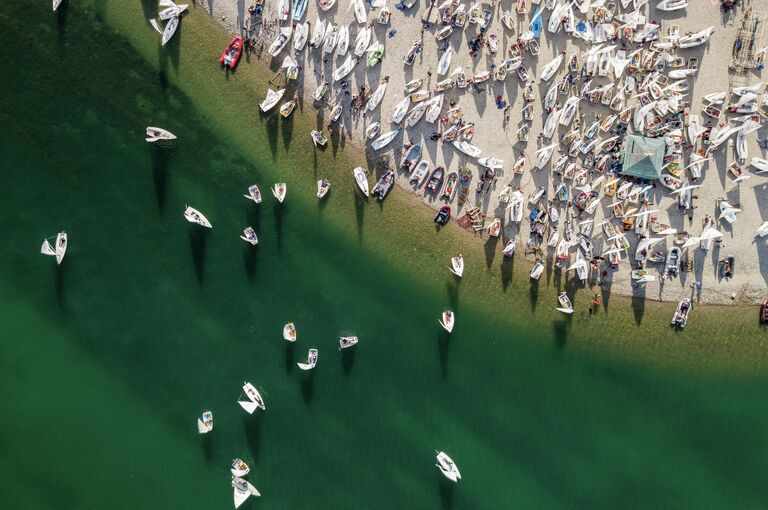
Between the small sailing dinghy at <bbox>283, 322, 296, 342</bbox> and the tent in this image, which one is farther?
the small sailing dinghy at <bbox>283, 322, 296, 342</bbox>

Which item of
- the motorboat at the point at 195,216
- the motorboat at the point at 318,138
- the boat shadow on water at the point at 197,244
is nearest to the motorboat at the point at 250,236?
the motorboat at the point at 195,216

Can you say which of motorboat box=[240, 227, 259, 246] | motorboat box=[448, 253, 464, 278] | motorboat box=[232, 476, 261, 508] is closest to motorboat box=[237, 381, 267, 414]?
motorboat box=[232, 476, 261, 508]

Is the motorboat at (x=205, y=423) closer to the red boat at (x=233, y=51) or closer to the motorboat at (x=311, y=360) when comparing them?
the motorboat at (x=311, y=360)

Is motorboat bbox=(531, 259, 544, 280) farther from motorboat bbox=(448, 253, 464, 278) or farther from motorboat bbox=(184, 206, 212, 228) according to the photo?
motorboat bbox=(184, 206, 212, 228)

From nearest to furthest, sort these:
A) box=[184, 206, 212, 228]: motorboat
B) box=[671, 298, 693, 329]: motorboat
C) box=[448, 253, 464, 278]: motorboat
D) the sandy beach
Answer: box=[184, 206, 212, 228]: motorboat, the sandy beach, box=[448, 253, 464, 278]: motorboat, box=[671, 298, 693, 329]: motorboat

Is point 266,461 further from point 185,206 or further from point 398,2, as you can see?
point 398,2

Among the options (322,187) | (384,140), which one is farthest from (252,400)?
(384,140)

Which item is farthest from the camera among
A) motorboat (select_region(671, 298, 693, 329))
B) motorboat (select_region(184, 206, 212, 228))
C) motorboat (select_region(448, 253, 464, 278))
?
motorboat (select_region(671, 298, 693, 329))
